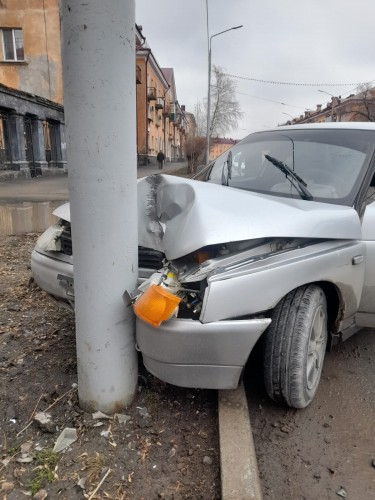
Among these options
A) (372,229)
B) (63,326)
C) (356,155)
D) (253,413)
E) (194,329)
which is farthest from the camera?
(63,326)

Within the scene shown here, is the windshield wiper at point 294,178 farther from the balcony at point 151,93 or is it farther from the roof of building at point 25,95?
the balcony at point 151,93

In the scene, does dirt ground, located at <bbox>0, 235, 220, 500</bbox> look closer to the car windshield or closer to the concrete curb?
the concrete curb

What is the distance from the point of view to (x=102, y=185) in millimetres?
1955

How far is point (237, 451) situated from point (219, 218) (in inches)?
45.4

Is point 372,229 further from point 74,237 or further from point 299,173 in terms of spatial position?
point 74,237

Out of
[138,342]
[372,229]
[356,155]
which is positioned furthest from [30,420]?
[356,155]

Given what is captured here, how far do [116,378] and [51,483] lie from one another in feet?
1.83

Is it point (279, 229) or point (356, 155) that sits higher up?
point (356, 155)

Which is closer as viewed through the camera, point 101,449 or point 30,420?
point 101,449

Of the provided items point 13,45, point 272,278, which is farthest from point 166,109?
point 272,278

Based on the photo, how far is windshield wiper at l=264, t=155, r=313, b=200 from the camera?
2.83 metres

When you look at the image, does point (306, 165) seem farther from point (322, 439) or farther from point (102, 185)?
point (322, 439)

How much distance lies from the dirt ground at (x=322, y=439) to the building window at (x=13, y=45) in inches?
1041

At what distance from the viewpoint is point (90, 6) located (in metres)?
1.80
